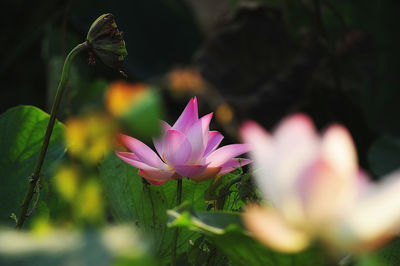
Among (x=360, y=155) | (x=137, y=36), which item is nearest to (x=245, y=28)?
(x=137, y=36)

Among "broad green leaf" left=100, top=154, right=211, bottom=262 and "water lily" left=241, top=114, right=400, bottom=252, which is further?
"broad green leaf" left=100, top=154, right=211, bottom=262

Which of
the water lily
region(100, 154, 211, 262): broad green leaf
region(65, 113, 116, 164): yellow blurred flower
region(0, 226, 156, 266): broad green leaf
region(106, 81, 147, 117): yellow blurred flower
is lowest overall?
region(100, 154, 211, 262): broad green leaf

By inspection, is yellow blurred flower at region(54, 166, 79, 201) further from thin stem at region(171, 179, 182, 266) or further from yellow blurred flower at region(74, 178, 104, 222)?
thin stem at region(171, 179, 182, 266)

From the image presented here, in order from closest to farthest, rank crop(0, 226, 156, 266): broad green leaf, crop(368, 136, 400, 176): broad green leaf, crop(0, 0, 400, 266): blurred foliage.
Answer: crop(0, 226, 156, 266): broad green leaf, crop(0, 0, 400, 266): blurred foliage, crop(368, 136, 400, 176): broad green leaf

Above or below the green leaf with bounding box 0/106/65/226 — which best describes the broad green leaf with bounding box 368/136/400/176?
below

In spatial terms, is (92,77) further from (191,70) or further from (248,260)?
(248,260)

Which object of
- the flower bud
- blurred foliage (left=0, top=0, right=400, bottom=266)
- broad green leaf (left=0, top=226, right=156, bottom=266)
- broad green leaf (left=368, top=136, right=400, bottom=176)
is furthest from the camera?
broad green leaf (left=368, top=136, right=400, bottom=176)

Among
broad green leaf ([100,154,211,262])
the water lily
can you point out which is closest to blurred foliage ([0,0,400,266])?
broad green leaf ([100,154,211,262])
